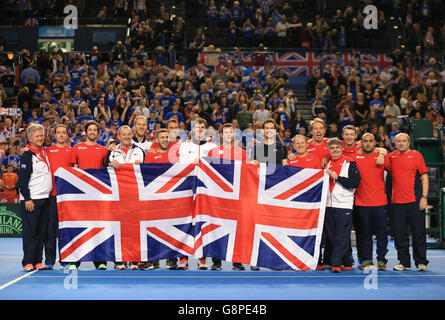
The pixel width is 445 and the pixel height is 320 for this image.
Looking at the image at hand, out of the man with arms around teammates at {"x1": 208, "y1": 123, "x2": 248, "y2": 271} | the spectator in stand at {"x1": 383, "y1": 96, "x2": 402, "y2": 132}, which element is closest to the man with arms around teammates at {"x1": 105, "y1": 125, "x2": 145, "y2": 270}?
the man with arms around teammates at {"x1": 208, "y1": 123, "x2": 248, "y2": 271}

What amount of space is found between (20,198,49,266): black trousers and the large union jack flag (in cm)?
32

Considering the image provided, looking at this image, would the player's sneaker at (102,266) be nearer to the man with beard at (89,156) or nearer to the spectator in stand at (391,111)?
the man with beard at (89,156)

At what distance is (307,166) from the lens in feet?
32.6

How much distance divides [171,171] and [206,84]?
11017mm

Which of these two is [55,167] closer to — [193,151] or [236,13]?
[193,151]

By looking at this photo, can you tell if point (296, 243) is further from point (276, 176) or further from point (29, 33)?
point (29, 33)

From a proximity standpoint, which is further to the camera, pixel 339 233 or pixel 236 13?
pixel 236 13

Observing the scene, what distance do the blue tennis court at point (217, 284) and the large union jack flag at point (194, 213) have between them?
1.04 feet

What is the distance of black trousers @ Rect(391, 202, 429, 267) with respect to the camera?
983cm

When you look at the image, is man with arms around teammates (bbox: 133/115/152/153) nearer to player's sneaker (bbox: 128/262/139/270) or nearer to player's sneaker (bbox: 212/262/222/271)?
player's sneaker (bbox: 128/262/139/270)

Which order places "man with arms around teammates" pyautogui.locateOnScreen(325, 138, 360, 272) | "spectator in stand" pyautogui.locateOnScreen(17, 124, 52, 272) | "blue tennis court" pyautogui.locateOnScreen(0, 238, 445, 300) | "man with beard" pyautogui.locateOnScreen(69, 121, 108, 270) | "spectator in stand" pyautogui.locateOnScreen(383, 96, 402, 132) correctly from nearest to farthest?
1. "blue tennis court" pyautogui.locateOnScreen(0, 238, 445, 300)
2. "man with arms around teammates" pyautogui.locateOnScreen(325, 138, 360, 272)
3. "spectator in stand" pyautogui.locateOnScreen(17, 124, 52, 272)
4. "man with beard" pyautogui.locateOnScreen(69, 121, 108, 270)
5. "spectator in stand" pyautogui.locateOnScreen(383, 96, 402, 132)

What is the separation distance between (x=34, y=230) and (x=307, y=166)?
4.38m

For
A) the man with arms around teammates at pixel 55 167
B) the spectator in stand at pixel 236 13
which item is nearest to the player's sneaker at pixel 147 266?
the man with arms around teammates at pixel 55 167

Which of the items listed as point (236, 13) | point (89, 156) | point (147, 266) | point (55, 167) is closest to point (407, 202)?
point (147, 266)
